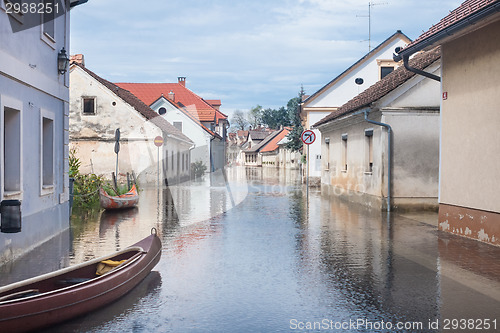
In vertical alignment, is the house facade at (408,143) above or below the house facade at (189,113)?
below

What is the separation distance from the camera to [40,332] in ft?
17.5

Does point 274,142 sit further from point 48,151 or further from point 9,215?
point 9,215

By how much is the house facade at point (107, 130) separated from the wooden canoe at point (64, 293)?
Answer: 2281 cm

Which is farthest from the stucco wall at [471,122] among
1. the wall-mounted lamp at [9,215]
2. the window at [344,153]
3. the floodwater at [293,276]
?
the window at [344,153]

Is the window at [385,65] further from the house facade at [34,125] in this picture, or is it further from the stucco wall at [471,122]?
the house facade at [34,125]

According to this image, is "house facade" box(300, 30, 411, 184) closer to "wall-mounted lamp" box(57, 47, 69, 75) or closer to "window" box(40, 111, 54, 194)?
"wall-mounted lamp" box(57, 47, 69, 75)

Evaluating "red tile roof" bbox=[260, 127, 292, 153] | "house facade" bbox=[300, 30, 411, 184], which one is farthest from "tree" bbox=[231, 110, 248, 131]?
"house facade" bbox=[300, 30, 411, 184]

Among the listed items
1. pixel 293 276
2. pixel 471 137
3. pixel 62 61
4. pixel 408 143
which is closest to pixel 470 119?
pixel 471 137

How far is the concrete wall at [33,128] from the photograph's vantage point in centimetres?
895

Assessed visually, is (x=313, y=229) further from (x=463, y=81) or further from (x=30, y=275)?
(x=30, y=275)

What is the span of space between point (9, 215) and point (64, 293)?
7.77 ft

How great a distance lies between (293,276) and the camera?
7840 millimetres

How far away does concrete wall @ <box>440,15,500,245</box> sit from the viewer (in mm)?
10620

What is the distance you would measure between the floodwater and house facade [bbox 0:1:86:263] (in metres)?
0.63
